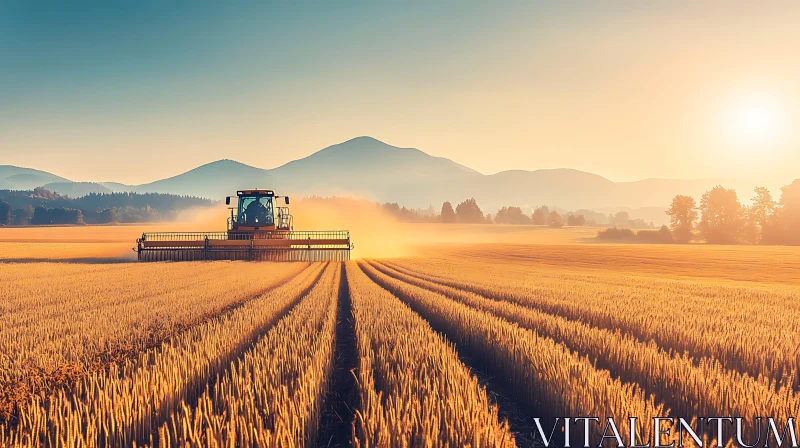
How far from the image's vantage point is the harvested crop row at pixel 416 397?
2.81m

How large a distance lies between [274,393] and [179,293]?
28.5 feet

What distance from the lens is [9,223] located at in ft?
389

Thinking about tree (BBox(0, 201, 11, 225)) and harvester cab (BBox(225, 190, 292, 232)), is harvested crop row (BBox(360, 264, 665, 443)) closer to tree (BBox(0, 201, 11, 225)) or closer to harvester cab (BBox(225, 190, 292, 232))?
harvester cab (BBox(225, 190, 292, 232))

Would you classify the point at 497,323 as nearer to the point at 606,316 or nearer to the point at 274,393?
the point at 606,316

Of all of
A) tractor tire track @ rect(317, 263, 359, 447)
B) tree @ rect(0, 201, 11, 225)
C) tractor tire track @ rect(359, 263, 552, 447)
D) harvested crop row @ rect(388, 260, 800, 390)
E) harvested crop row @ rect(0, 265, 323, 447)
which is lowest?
tractor tire track @ rect(359, 263, 552, 447)

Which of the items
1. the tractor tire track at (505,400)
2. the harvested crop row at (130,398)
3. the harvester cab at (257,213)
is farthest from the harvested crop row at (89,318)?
the harvester cab at (257,213)

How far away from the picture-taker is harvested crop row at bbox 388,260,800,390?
523 cm

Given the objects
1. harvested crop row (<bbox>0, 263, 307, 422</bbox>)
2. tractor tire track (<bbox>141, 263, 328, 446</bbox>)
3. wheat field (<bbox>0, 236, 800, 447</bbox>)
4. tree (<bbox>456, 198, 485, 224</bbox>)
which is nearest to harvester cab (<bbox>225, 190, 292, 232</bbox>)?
harvested crop row (<bbox>0, 263, 307, 422</bbox>)

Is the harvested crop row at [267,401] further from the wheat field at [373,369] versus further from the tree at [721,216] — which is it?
the tree at [721,216]

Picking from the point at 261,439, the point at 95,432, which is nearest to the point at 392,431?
the point at 261,439

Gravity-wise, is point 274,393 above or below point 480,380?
above

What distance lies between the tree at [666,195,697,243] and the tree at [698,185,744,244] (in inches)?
90.4

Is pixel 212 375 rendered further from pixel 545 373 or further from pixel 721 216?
pixel 721 216

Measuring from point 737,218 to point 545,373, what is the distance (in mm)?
76965
